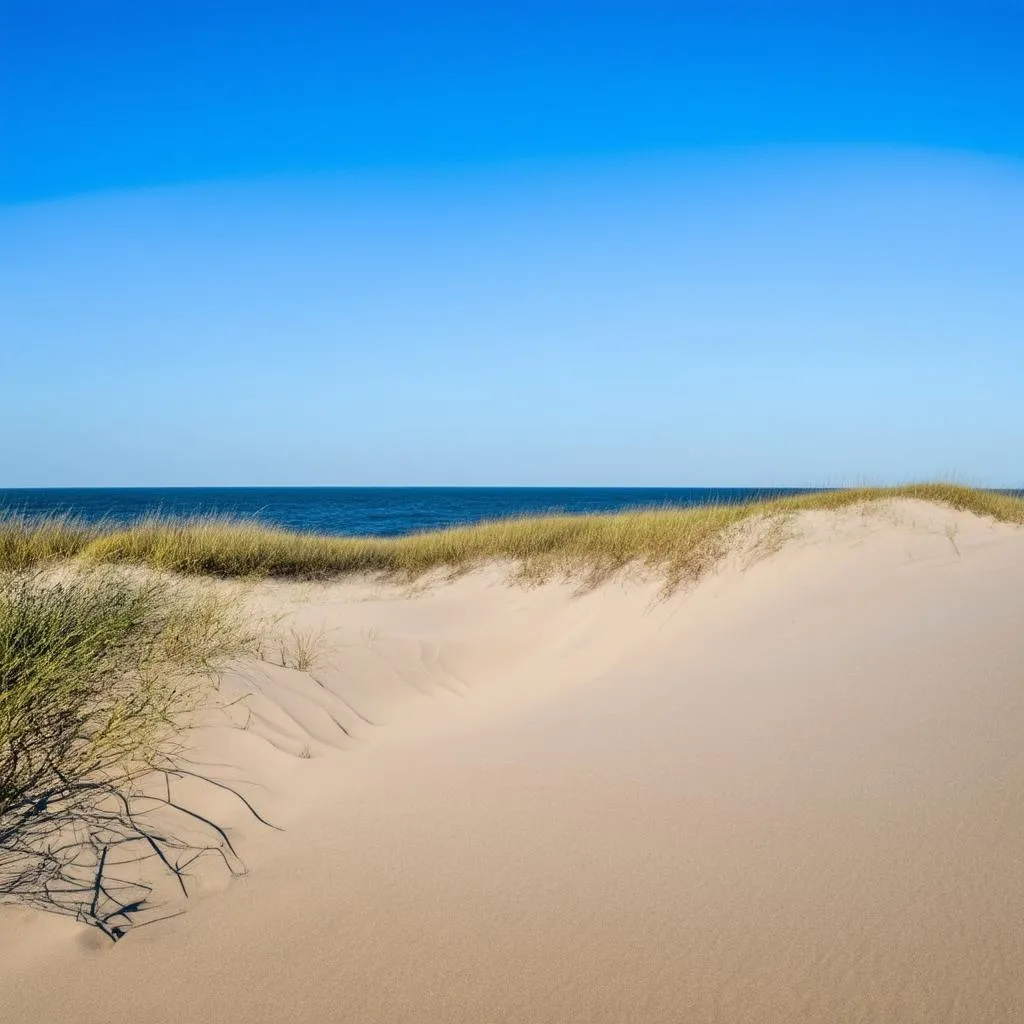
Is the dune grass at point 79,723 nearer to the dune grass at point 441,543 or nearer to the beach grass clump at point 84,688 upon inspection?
the beach grass clump at point 84,688

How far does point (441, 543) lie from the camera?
1388cm

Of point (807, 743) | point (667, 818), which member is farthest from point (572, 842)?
point (807, 743)

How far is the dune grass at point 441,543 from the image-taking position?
30.6 feet

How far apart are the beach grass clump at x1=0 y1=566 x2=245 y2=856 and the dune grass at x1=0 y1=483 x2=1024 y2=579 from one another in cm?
501

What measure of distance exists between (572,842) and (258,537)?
1143 centimetres

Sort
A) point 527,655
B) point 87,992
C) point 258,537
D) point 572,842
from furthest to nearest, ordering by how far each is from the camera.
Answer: point 258,537 → point 527,655 → point 572,842 → point 87,992

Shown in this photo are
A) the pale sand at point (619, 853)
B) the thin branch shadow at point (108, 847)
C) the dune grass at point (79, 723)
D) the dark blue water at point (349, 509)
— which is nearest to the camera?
the pale sand at point (619, 853)

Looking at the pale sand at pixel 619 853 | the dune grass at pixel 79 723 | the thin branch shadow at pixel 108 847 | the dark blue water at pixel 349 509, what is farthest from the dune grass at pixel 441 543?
the thin branch shadow at pixel 108 847

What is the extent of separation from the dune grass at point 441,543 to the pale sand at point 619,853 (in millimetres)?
3835

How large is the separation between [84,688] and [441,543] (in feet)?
34.2

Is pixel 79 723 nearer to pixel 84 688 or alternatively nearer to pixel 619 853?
pixel 84 688

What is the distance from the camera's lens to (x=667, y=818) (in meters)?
2.76

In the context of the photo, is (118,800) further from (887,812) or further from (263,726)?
(887,812)

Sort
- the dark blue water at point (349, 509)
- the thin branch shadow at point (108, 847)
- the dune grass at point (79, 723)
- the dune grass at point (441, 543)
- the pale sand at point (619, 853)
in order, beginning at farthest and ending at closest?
the dark blue water at point (349, 509)
the dune grass at point (441, 543)
the dune grass at point (79, 723)
the thin branch shadow at point (108, 847)
the pale sand at point (619, 853)
